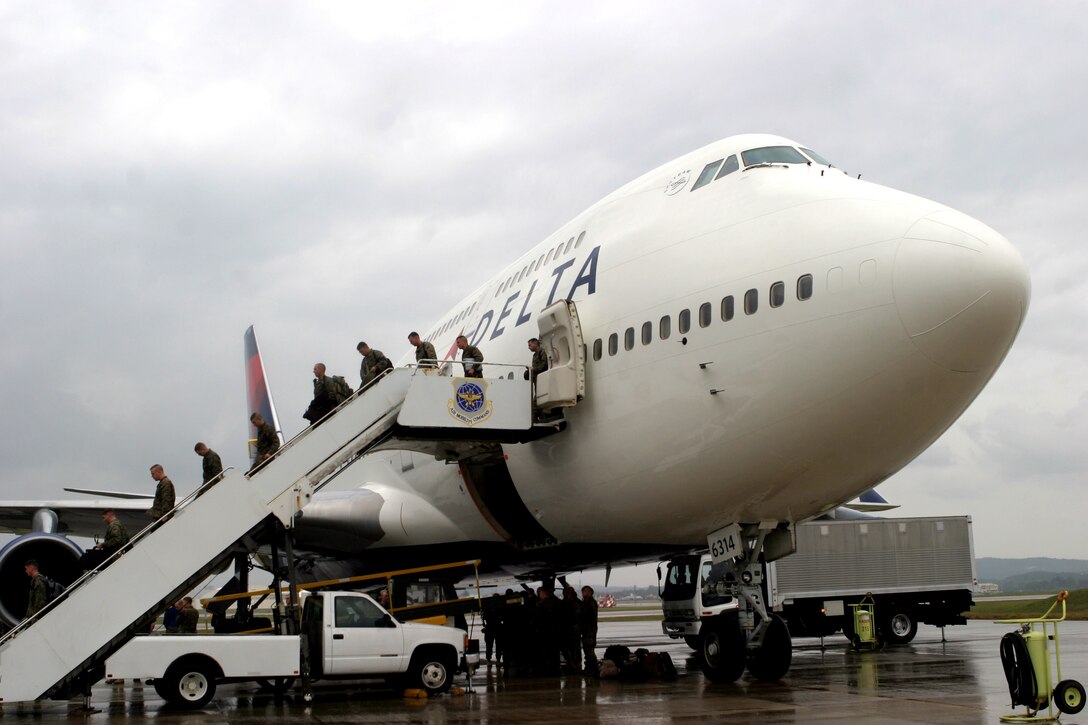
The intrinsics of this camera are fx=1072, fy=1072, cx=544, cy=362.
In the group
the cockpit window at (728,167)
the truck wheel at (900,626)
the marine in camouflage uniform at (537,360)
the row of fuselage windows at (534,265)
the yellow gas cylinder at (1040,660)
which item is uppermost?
the cockpit window at (728,167)

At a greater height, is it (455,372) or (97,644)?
(455,372)

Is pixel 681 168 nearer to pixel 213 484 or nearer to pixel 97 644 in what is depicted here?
pixel 213 484

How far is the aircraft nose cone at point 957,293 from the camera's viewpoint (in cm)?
1012

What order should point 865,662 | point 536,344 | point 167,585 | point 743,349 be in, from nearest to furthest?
point 743,349, point 167,585, point 536,344, point 865,662

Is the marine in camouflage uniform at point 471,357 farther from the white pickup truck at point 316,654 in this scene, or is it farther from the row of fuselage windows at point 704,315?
the white pickup truck at point 316,654

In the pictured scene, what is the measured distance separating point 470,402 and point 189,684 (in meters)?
4.42

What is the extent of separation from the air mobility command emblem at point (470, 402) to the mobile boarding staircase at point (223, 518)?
0.04ft

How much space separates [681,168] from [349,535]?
29.6 ft

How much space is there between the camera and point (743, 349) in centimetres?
1115

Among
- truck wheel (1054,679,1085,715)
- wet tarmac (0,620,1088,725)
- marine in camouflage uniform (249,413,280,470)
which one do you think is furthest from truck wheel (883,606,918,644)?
marine in camouflage uniform (249,413,280,470)

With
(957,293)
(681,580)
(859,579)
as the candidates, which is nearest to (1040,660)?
(957,293)

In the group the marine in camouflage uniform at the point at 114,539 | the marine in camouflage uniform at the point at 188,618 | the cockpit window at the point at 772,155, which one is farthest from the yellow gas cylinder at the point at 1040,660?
the marine in camouflage uniform at the point at 188,618

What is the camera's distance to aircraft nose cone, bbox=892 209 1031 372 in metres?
10.1

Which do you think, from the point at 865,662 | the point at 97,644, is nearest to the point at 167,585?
the point at 97,644
